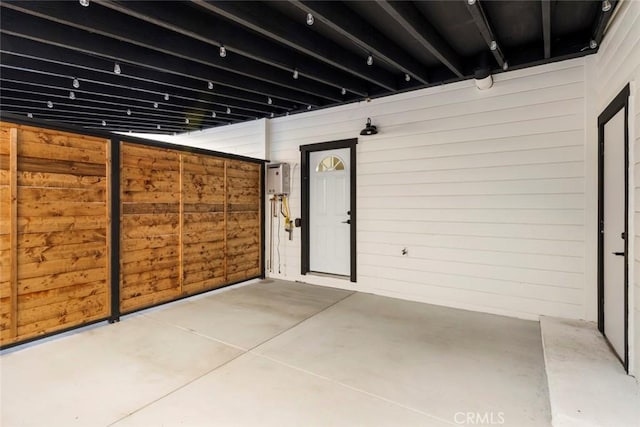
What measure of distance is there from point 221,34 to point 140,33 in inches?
29.2

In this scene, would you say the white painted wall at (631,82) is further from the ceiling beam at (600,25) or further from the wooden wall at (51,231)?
the wooden wall at (51,231)

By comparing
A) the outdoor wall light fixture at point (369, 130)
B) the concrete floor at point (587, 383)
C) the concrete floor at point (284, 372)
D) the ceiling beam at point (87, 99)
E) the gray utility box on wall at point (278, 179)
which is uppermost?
the ceiling beam at point (87, 99)

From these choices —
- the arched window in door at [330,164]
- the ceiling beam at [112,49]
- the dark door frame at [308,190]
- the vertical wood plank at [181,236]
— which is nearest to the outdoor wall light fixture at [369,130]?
the dark door frame at [308,190]

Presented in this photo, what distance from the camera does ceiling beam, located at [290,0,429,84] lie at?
2576 millimetres

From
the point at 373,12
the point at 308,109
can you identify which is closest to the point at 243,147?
the point at 308,109

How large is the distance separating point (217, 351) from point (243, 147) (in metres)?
4.30

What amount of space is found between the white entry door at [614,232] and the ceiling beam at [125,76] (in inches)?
163

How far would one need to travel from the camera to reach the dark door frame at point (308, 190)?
502cm

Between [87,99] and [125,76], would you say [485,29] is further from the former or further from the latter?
[87,99]

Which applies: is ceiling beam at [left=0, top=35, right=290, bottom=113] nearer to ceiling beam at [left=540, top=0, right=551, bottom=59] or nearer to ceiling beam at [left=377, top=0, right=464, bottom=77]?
ceiling beam at [left=377, top=0, right=464, bottom=77]

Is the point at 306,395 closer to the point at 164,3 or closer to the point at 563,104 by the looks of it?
the point at 164,3

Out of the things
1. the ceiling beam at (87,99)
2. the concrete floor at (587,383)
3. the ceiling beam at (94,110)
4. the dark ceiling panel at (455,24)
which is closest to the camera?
the concrete floor at (587,383)

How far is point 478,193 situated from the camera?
4043 mm

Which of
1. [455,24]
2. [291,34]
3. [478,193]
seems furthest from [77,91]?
[478,193]
